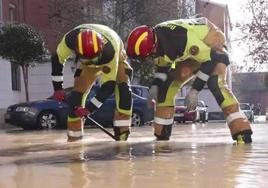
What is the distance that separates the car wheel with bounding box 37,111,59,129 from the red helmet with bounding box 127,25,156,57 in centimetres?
998

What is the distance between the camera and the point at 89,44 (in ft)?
26.8

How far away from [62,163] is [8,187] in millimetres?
1504

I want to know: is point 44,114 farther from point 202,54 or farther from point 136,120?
point 202,54

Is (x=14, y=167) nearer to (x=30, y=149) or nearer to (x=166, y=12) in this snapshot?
(x=30, y=149)

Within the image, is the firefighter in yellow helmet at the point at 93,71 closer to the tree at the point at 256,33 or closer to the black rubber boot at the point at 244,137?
the black rubber boot at the point at 244,137

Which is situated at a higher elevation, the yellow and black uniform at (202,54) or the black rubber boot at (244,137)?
the yellow and black uniform at (202,54)

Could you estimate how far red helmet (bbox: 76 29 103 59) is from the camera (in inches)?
321

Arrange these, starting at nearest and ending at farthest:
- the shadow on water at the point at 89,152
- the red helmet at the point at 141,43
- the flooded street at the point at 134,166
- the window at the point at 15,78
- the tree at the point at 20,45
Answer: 1. the flooded street at the point at 134,166
2. the shadow on water at the point at 89,152
3. the red helmet at the point at 141,43
4. the tree at the point at 20,45
5. the window at the point at 15,78

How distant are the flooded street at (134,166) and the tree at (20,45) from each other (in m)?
15.1

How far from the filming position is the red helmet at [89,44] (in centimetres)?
816

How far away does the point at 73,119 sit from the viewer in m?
9.09

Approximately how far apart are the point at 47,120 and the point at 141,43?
33.6ft

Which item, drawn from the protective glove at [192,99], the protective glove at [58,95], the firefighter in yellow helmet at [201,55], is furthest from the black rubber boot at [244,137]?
the protective glove at [58,95]

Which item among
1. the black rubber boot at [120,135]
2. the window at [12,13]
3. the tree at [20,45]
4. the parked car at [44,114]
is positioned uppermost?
the window at [12,13]
